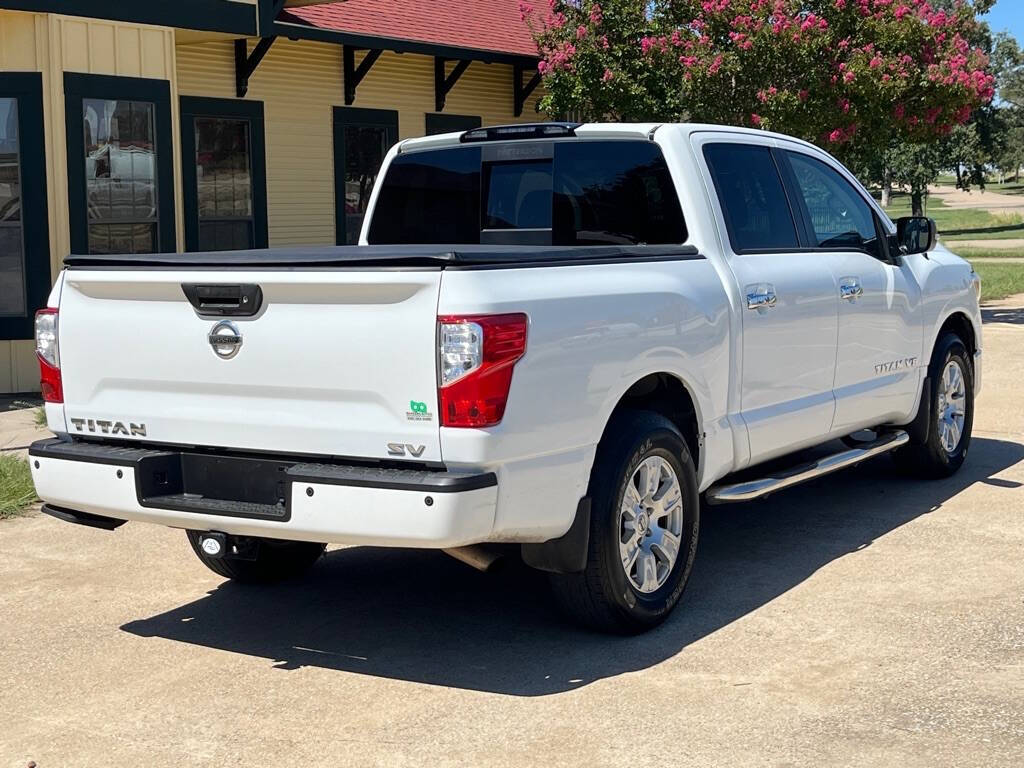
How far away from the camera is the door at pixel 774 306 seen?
21.1 ft

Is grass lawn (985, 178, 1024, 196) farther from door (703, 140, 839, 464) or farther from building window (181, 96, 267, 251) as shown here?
door (703, 140, 839, 464)

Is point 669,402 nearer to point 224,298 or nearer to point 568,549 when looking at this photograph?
point 568,549

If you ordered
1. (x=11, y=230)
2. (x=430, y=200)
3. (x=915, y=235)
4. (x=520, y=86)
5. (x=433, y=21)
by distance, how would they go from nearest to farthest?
(x=430, y=200), (x=915, y=235), (x=11, y=230), (x=433, y=21), (x=520, y=86)

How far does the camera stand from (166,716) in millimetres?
4855

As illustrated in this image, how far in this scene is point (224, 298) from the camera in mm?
5137

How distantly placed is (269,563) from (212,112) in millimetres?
9440

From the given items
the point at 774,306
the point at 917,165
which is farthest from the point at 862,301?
the point at 917,165

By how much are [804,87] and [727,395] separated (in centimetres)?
1104

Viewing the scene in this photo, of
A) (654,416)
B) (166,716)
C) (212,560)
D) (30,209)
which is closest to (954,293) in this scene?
(654,416)

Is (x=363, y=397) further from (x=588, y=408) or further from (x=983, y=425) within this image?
(x=983, y=425)

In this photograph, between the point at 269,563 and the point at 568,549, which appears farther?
the point at 269,563

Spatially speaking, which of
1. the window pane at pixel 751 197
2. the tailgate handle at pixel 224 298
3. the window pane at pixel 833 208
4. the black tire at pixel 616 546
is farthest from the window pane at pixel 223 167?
the black tire at pixel 616 546

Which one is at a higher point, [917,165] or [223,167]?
[917,165]

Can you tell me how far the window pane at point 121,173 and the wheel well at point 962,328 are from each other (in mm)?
7619
